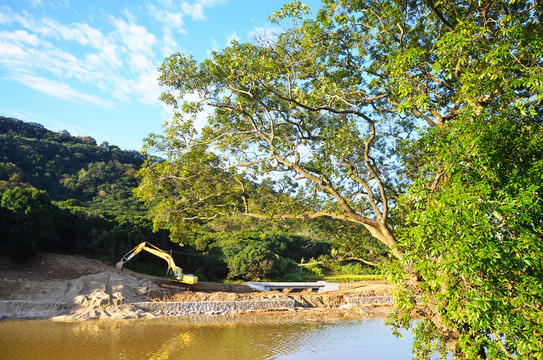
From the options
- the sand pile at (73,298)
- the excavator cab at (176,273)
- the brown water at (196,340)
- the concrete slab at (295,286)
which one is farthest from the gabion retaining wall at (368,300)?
the sand pile at (73,298)

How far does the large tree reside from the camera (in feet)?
12.3

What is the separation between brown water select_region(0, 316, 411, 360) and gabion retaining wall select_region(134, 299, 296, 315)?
126 centimetres

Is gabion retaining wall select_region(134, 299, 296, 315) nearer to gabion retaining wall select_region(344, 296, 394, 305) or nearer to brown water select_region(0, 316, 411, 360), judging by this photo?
brown water select_region(0, 316, 411, 360)

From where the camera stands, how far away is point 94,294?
1473 cm

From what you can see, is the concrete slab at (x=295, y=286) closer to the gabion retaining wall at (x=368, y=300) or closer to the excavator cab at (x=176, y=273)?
the gabion retaining wall at (x=368, y=300)

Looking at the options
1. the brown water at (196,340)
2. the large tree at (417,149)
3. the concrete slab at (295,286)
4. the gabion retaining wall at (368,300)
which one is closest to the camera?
the large tree at (417,149)

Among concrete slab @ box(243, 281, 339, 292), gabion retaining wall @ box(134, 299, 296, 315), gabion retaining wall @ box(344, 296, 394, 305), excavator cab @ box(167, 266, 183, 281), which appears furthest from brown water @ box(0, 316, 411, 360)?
concrete slab @ box(243, 281, 339, 292)

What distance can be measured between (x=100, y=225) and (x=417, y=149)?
21.9m

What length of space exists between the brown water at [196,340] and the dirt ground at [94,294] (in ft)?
3.66

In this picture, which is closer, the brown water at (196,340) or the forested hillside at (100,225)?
the brown water at (196,340)

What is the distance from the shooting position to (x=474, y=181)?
14.0ft

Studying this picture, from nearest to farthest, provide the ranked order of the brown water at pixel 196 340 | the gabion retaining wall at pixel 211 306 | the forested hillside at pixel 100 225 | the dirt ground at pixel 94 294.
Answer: the brown water at pixel 196 340
the dirt ground at pixel 94 294
the gabion retaining wall at pixel 211 306
the forested hillside at pixel 100 225

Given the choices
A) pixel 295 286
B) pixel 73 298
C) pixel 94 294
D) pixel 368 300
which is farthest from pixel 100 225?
pixel 368 300

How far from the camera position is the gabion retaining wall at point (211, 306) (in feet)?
49.3
